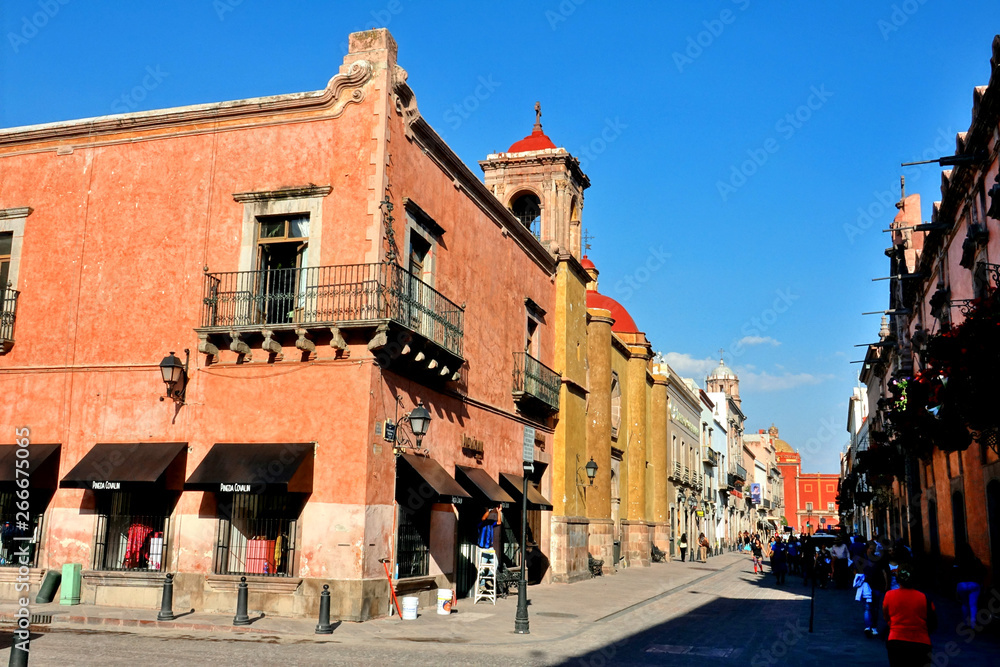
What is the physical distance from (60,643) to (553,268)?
18.6m

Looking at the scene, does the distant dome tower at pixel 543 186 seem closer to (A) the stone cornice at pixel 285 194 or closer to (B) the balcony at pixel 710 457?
(A) the stone cornice at pixel 285 194

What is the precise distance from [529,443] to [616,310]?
1881 cm

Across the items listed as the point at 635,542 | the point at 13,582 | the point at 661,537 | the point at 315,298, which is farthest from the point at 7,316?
the point at 661,537

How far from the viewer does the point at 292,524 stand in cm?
1557

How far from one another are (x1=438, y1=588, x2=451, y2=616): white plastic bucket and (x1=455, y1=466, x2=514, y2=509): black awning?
2.58m

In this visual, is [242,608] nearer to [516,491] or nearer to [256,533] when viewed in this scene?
[256,533]

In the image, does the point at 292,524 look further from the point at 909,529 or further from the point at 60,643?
the point at 909,529

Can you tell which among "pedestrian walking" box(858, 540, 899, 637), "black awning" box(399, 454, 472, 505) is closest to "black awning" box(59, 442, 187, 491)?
"black awning" box(399, 454, 472, 505)

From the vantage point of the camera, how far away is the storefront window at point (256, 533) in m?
15.6

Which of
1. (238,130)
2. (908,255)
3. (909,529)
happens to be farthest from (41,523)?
(909,529)

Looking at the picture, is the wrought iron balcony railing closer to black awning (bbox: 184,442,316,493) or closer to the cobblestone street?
black awning (bbox: 184,442,316,493)

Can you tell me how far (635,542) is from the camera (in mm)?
38719

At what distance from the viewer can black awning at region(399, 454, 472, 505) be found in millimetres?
16384

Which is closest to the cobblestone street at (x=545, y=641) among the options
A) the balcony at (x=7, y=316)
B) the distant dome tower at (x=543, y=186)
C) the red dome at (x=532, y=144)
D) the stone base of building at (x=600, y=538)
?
the balcony at (x=7, y=316)
